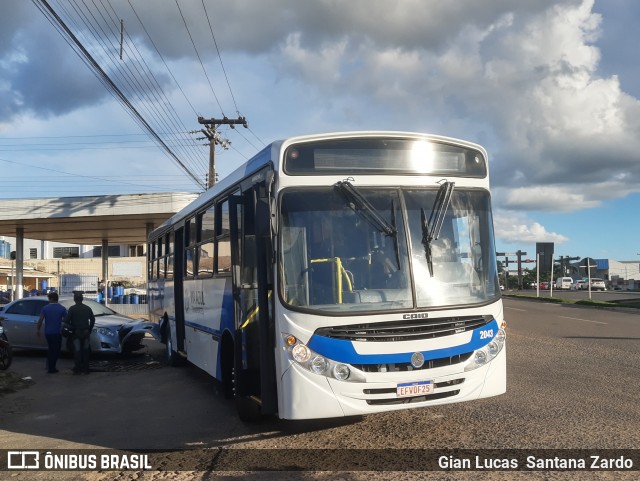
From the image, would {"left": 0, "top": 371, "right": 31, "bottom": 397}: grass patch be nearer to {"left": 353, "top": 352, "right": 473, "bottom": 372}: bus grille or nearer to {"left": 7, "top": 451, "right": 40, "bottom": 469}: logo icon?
{"left": 7, "top": 451, "right": 40, "bottom": 469}: logo icon

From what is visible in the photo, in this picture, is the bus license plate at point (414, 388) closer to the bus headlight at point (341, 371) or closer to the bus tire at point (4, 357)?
the bus headlight at point (341, 371)

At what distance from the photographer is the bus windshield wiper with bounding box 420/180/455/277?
21.4ft

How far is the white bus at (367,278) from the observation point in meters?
6.08

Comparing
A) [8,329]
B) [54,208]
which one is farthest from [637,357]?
[54,208]

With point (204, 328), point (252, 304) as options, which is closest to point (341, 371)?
point (252, 304)

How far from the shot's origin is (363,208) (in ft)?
21.2

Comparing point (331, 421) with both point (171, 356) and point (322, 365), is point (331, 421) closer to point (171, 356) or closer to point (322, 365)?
point (322, 365)

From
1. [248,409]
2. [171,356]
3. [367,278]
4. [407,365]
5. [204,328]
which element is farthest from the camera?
[171,356]

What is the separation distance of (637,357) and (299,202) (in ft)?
31.8

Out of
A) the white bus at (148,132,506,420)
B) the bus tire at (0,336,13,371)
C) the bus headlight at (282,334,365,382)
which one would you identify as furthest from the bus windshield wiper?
the bus tire at (0,336,13,371)

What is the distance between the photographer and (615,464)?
18.4 feet

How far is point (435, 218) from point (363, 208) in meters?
0.81

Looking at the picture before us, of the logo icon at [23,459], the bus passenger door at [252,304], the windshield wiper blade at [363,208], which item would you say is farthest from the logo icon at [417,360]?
the logo icon at [23,459]

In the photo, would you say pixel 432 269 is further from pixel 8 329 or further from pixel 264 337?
pixel 8 329
